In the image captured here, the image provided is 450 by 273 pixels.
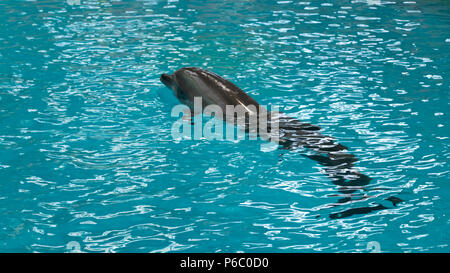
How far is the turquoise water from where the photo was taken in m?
4.28

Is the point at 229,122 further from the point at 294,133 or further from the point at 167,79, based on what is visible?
the point at 167,79

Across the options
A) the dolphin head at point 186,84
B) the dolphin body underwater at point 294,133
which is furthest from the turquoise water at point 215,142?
the dolphin head at point 186,84

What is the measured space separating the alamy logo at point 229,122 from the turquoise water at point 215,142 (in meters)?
0.15

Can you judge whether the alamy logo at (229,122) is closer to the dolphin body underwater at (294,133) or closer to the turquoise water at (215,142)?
the dolphin body underwater at (294,133)

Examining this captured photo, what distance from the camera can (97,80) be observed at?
7.93 metres

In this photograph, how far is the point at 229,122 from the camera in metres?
6.23

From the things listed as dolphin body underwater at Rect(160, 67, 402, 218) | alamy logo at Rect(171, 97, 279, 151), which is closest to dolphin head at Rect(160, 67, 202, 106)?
dolphin body underwater at Rect(160, 67, 402, 218)

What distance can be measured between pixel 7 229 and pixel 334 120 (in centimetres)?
378

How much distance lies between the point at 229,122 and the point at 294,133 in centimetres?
77

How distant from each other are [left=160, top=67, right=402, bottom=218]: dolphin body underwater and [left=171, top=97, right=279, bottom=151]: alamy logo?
34mm
